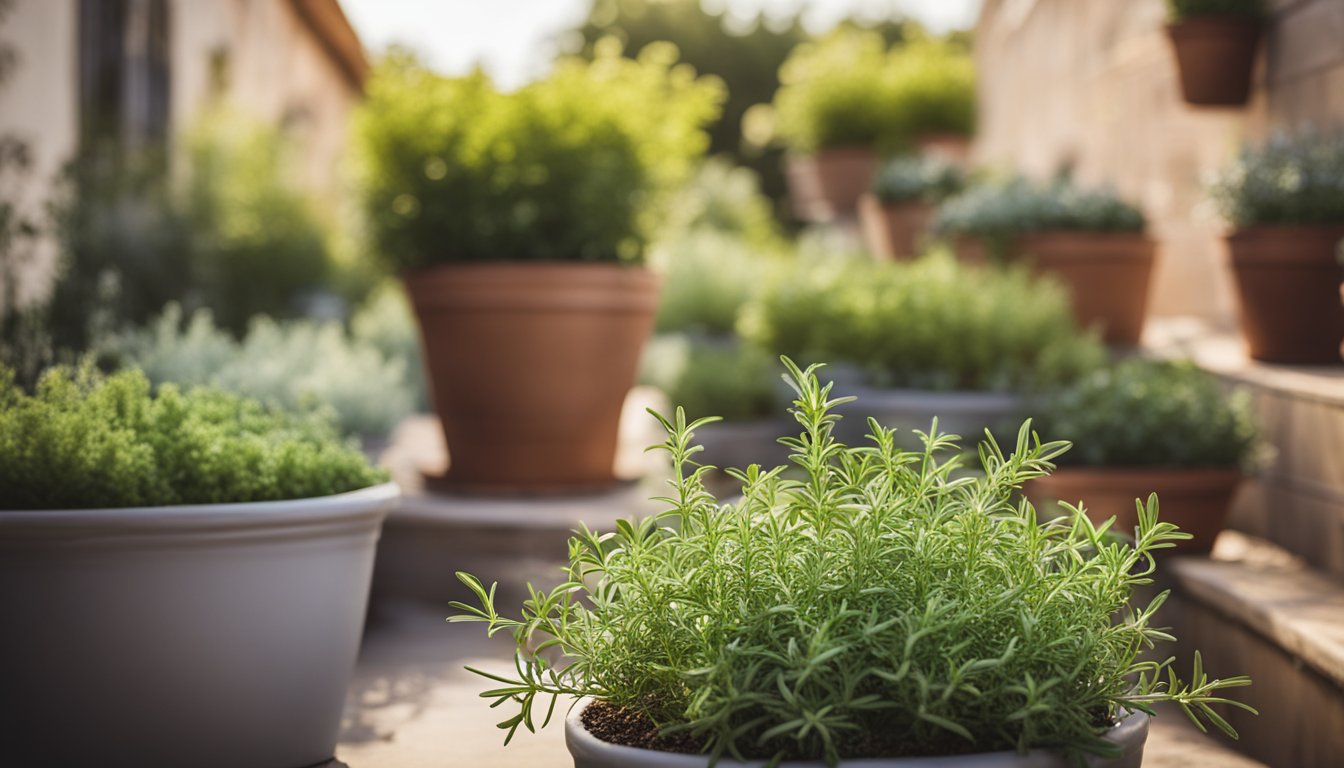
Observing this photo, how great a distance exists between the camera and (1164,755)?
2.31 meters

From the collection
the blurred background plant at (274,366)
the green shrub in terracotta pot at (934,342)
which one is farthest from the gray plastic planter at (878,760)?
the green shrub in terracotta pot at (934,342)

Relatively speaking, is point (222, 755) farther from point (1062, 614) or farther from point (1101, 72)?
point (1101, 72)

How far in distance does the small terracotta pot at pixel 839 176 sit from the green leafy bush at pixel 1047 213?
5.02 meters

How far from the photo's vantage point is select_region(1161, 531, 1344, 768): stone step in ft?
7.36

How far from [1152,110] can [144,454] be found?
558cm

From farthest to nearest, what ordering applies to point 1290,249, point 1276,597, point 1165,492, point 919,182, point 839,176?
point 839,176, point 919,182, point 1290,249, point 1165,492, point 1276,597

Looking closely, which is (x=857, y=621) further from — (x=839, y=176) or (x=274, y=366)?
(x=839, y=176)

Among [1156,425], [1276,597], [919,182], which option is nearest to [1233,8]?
[1156,425]

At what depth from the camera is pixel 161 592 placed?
1.99 meters

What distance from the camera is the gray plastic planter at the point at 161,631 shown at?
1.97 m

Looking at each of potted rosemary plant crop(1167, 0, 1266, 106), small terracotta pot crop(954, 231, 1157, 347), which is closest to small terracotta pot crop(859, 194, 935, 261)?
small terracotta pot crop(954, 231, 1157, 347)

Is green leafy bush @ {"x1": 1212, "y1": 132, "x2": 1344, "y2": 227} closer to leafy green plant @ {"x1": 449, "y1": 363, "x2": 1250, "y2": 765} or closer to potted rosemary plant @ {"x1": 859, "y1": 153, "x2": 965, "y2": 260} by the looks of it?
leafy green plant @ {"x1": 449, "y1": 363, "x2": 1250, "y2": 765}

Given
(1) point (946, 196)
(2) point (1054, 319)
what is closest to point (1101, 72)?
(1) point (946, 196)

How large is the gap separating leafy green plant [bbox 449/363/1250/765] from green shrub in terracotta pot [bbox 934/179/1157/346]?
12.5ft
